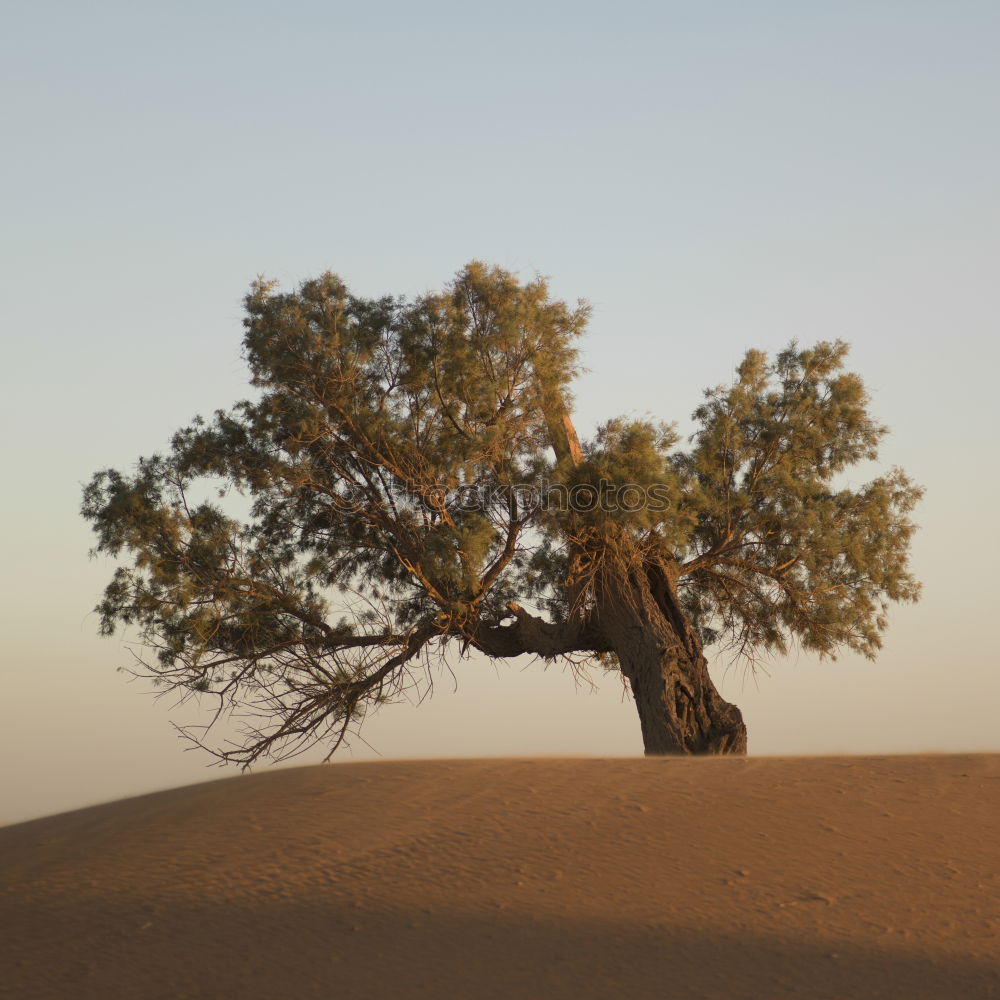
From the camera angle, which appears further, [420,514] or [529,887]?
[420,514]

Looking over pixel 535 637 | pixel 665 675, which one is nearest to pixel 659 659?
pixel 665 675

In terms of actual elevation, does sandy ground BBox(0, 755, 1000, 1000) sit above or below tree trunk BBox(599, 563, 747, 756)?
below

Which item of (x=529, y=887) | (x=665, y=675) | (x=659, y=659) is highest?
(x=659, y=659)

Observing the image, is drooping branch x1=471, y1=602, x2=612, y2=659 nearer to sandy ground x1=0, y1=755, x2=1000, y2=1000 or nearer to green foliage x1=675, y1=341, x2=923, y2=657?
green foliage x1=675, y1=341, x2=923, y2=657

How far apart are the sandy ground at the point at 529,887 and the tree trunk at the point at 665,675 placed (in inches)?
191

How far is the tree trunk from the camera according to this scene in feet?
47.5

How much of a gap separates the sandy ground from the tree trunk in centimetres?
485

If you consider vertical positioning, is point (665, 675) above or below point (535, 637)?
below

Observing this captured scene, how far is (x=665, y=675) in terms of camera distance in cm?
1459

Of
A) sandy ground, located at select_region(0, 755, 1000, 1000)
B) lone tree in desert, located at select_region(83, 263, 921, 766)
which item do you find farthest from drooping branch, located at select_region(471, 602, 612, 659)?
sandy ground, located at select_region(0, 755, 1000, 1000)

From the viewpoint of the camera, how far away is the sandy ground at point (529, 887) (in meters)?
5.89

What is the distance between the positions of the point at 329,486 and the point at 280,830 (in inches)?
281

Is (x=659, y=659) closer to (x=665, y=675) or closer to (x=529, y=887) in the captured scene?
(x=665, y=675)

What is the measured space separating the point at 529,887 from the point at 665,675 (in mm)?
7916
